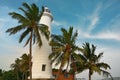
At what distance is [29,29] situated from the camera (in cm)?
3697

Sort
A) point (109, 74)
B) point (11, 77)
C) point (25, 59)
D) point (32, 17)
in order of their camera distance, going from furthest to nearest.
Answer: point (11, 77) → point (25, 59) → point (109, 74) → point (32, 17)

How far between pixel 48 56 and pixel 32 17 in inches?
286

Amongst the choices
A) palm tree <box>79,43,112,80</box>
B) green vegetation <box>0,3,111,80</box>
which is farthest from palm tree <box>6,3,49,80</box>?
palm tree <box>79,43,112,80</box>

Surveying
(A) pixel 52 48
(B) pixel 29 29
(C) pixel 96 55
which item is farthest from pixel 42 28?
(C) pixel 96 55

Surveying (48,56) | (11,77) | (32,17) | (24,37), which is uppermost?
(32,17)

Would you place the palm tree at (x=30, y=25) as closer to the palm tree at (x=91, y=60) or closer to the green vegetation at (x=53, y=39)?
the green vegetation at (x=53, y=39)

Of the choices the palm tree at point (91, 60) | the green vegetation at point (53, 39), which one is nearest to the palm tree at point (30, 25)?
the green vegetation at point (53, 39)

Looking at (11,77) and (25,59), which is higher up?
(25,59)

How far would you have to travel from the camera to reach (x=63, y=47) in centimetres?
3806

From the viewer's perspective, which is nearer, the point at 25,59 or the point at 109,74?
the point at 109,74

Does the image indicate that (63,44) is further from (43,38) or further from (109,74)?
(109,74)

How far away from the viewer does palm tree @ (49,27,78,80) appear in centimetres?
3751

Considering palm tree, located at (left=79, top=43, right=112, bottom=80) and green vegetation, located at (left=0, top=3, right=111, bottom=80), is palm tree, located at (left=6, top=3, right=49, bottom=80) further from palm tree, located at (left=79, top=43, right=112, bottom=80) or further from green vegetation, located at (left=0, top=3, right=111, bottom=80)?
palm tree, located at (left=79, top=43, right=112, bottom=80)

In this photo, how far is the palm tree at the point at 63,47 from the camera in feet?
123
